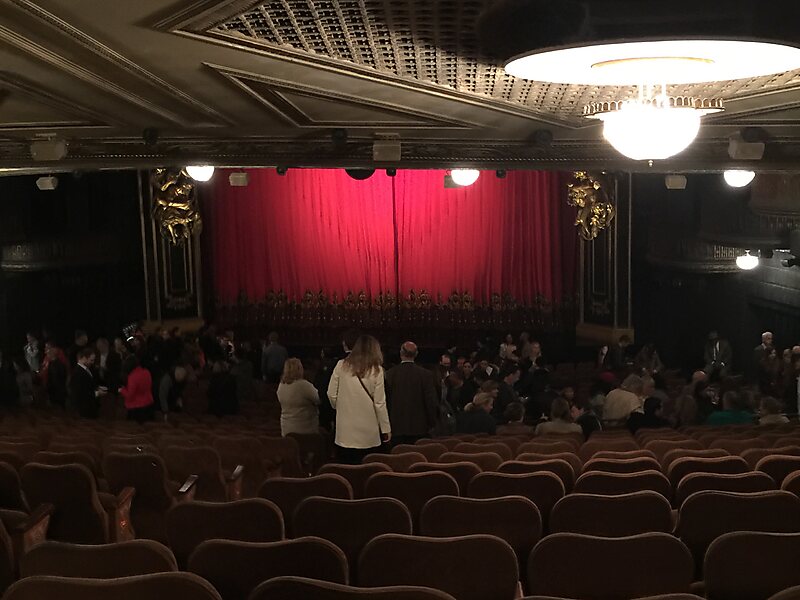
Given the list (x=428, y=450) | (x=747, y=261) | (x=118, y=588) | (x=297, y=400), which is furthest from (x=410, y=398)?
(x=747, y=261)

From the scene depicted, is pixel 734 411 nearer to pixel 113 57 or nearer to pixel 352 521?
pixel 352 521

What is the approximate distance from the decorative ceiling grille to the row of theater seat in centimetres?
205

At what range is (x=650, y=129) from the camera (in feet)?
14.9

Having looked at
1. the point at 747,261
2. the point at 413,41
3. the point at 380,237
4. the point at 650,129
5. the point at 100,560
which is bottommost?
the point at 100,560

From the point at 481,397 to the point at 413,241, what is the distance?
11604 millimetres

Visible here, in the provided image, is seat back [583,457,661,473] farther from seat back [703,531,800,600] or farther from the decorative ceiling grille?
the decorative ceiling grille

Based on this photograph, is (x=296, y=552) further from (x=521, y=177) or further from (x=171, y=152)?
(x=521, y=177)

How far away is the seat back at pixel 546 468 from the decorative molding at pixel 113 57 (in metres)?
2.96

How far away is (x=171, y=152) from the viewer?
26.1 feet

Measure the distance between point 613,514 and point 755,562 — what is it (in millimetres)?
916

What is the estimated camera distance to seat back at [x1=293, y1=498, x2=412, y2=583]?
4102mm

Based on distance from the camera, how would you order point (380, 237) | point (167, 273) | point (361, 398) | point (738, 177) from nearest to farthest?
point (361, 398), point (738, 177), point (167, 273), point (380, 237)

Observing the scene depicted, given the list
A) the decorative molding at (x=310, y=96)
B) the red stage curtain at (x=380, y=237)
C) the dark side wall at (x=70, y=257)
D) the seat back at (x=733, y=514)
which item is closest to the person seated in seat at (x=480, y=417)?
the decorative molding at (x=310, y=96)

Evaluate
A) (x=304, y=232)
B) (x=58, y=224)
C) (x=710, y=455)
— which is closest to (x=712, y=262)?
(x=304, y=232)
